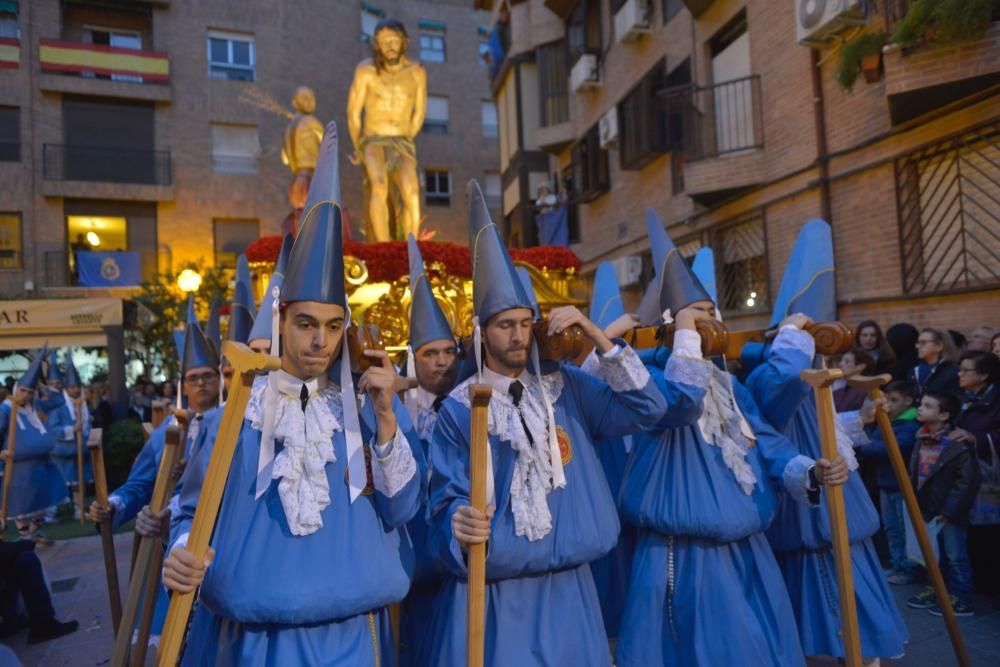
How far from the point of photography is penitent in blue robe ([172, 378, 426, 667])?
217cm

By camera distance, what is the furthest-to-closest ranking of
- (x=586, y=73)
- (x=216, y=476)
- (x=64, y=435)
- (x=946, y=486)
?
(x=586, y=73) < (x=64, y=435) < (x=946, y=486) < (x=216, y=476)

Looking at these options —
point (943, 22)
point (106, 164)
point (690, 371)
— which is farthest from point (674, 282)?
point (106, 164)

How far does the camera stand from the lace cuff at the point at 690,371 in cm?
309

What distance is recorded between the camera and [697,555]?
321 centimetres

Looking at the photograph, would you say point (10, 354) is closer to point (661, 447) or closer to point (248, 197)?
point (248, 197)

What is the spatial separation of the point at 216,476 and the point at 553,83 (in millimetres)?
16723

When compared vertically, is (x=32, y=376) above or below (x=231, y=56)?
below

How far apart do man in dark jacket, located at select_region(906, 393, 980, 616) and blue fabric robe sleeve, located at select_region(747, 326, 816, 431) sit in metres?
1.83

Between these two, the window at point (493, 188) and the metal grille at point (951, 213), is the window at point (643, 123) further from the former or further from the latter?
the window at point (493, 188)

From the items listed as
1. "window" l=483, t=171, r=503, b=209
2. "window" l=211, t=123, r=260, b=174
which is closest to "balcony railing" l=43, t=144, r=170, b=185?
"window" l=211, t=123, r=260, b=174

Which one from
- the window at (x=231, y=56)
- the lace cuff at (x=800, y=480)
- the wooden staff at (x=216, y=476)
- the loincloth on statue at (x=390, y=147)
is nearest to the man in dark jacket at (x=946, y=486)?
the lace cuff at (x=800, y=480)

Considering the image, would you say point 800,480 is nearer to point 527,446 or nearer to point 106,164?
point 527,446

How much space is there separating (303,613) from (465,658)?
74 cm

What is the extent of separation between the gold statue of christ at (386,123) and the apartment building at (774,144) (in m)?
4.26
